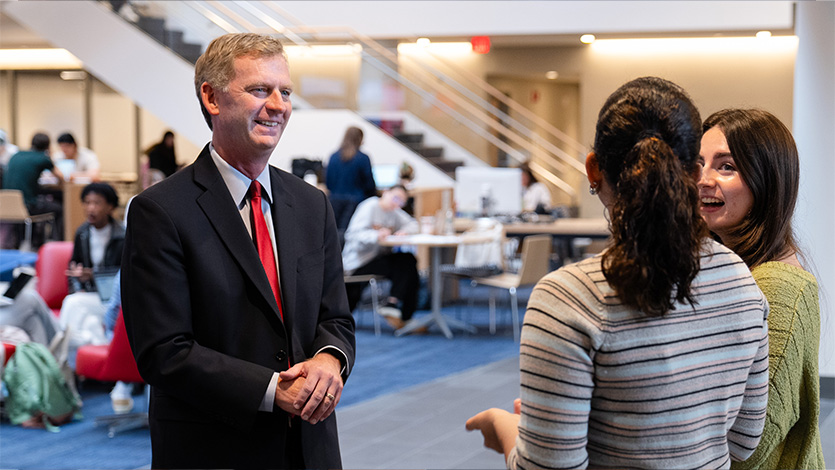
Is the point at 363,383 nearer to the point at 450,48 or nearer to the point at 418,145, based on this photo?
the point at 418,145

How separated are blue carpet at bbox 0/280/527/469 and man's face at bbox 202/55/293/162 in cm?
274

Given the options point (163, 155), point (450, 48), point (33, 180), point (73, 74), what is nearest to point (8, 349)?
point (33, 180)

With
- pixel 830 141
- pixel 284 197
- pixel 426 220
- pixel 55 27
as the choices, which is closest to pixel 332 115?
pixel 55 27

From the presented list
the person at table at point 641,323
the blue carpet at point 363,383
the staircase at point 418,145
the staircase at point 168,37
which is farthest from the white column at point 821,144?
the staircase at point 168,37

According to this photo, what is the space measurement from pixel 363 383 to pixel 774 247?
14.5ft

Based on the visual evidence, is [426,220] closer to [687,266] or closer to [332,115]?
[332,115]

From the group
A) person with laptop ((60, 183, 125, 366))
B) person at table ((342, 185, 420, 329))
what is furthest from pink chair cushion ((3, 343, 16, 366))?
person at table ((342, 185, 420, 329))

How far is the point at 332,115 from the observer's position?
12.4 m

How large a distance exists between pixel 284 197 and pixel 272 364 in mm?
345

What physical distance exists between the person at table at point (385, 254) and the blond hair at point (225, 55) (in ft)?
18.8

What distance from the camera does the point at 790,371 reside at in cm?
162

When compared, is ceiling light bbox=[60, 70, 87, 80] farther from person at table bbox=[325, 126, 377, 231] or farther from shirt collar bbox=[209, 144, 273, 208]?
shirt collar bbox=[209, 144, 273, 208]

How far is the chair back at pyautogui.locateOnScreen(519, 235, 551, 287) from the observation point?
281 inches

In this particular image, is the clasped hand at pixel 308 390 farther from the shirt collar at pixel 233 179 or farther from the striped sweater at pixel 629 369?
the striped sweater at pixel 629 369
